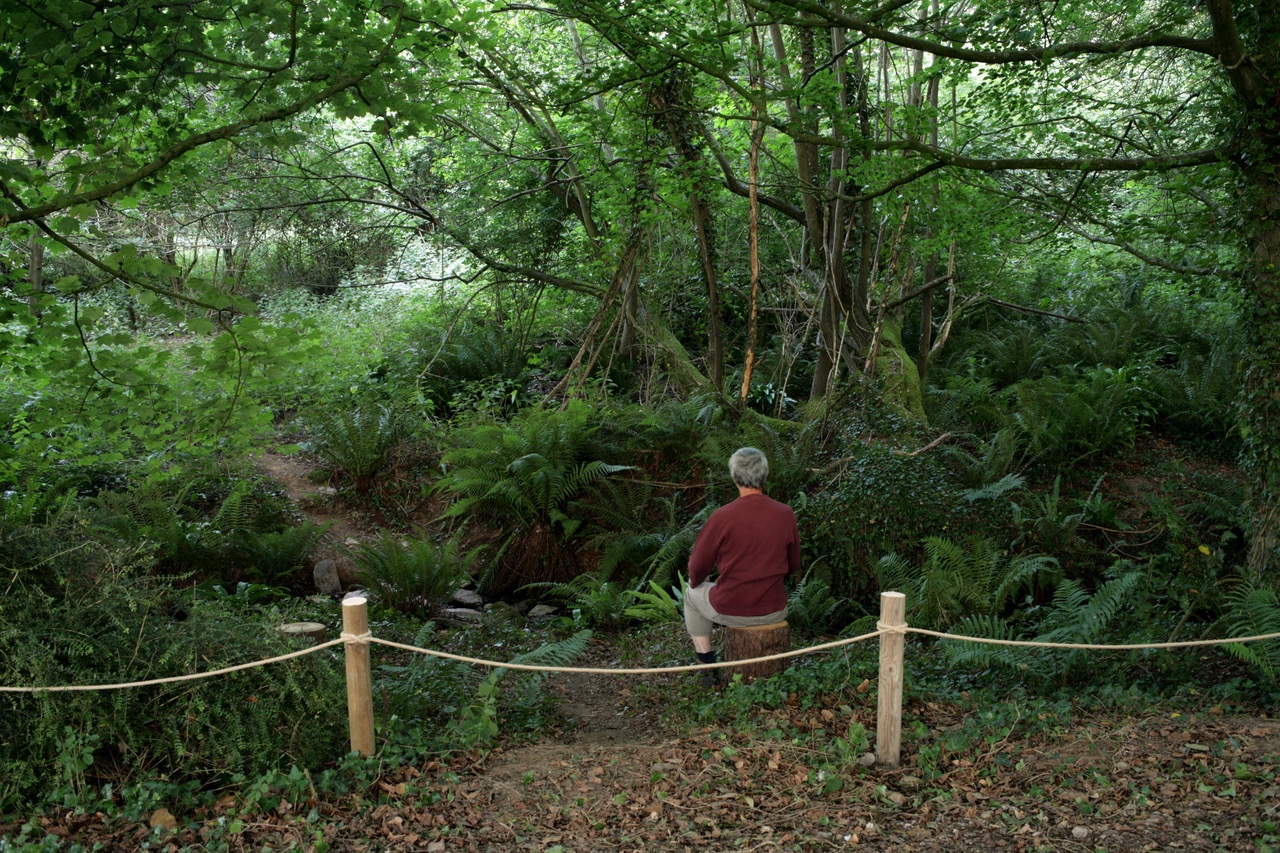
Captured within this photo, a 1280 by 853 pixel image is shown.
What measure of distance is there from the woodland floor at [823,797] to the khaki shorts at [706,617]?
70cm

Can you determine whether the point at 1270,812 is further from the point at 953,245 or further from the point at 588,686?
the point at 953,245

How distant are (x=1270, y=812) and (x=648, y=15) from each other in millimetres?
5471

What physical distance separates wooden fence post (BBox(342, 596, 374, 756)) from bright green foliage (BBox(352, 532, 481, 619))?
10.3 ft

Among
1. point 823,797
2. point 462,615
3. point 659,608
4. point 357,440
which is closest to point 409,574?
point 462,615

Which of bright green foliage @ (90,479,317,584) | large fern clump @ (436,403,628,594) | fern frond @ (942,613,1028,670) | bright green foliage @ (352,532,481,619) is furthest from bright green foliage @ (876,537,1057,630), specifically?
bright green foliage @ (90,479,317,584)

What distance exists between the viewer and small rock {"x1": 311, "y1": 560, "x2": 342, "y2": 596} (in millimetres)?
8133

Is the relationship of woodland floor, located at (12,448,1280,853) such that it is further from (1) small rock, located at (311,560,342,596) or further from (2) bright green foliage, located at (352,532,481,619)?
(1) small rock, located at (311,560,342,596)

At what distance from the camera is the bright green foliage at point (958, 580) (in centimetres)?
589

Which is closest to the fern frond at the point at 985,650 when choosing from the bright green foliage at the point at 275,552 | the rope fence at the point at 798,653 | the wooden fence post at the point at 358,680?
the rope fence at the point at 798,653

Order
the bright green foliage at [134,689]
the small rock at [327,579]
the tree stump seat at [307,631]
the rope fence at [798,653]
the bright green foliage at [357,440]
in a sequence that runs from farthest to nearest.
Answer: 1. the bright green foliage at [357,440]
2. the small rock at [327,579]
3. the tree stump seat at [307,631]
4. the rope fence at [798,653]
5. the bright green foliage at [134,689]

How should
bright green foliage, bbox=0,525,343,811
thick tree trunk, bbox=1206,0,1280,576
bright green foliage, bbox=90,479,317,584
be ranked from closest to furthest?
bright green foliage, bbox=0,525,343,811, thick tree trunk, bbox=1206,0,1280,576, bright green foliage, bbox=90,479,317,584

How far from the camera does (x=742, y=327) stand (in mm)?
12711

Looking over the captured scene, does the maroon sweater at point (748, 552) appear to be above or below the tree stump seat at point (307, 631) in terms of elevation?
above

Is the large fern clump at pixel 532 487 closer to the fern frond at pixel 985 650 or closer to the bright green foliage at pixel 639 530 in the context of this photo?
the bright green foliage at pixel 639 530
